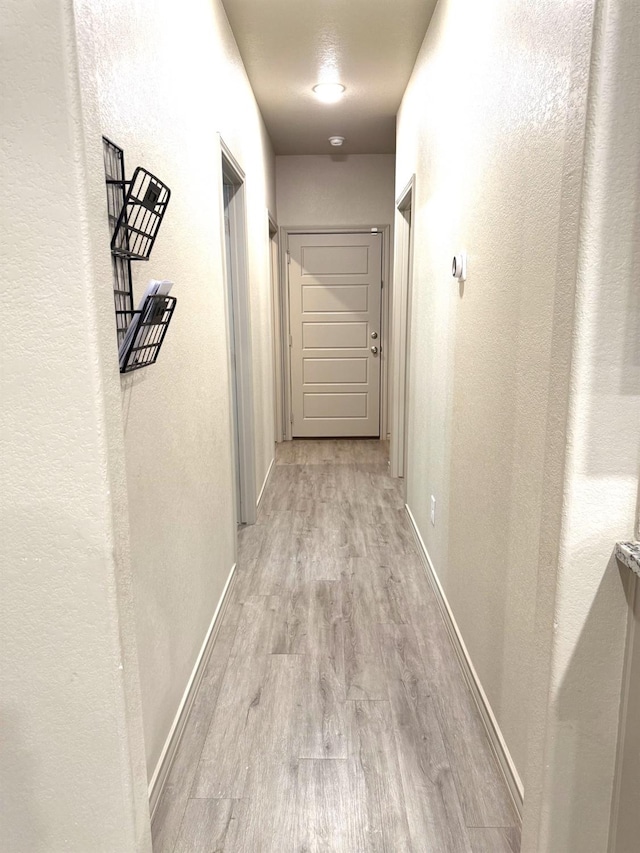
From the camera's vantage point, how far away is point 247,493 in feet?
11.9

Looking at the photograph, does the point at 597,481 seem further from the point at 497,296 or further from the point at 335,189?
the point at 335,189

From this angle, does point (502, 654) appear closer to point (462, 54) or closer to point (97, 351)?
point (97, 351)

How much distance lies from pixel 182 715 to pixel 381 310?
171 inches

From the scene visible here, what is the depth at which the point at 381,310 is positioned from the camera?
5.56m

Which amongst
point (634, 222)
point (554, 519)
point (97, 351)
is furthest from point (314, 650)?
point (634, 222)

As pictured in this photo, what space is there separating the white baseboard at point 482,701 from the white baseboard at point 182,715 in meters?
0.95

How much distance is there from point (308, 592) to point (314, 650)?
480 mm

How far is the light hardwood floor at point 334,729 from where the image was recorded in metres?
1.50

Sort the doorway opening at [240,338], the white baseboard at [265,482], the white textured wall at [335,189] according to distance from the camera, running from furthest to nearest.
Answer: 1. the white textured wall at [335,189]
2. the white baseboard at [265,482]
3. the doorway opening at [240,338]

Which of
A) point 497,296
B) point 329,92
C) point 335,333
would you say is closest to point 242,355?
point 329,92

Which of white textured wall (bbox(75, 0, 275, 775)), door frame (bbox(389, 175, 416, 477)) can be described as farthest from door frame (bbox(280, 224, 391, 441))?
white textured wall (bbox(75, 0, 275, 775))

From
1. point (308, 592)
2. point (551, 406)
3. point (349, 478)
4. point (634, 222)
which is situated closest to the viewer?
point (634, 222)

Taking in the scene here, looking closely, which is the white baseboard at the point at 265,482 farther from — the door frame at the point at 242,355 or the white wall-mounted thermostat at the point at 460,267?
the white wall-mounted thermostat at the point at 460,267

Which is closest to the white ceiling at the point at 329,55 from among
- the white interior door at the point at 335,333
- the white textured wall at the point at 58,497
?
the white interior door at the point at 335,333
